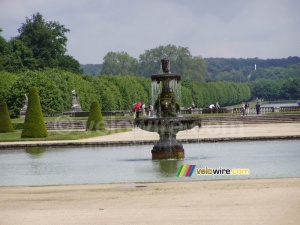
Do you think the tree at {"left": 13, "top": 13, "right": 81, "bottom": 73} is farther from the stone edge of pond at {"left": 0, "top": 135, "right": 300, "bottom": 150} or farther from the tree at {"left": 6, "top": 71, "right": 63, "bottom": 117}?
the stone edge of pond at {"left": 0, "top": 135, "right": 300, "bottom": 150}

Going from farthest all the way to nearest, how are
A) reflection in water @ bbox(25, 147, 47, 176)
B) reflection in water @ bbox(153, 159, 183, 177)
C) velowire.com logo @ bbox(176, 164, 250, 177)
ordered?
reflection in water @ bbox(25, 147, 47, 176) < reflection in water @ bbox(153, 159, 183, 177) < velowire.com logo @ bbox(176, 164, 250, 177)

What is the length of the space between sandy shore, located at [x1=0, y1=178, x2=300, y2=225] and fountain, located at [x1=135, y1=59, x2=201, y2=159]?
7490 mm

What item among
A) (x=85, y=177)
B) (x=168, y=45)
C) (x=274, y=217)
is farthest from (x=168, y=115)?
(x=168, y=45)

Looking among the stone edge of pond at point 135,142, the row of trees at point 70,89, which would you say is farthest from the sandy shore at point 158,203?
the row of trees at point 70,89

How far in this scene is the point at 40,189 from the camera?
17.8 metres

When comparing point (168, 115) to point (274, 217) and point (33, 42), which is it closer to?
point (274, 217)

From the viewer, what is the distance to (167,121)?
2569cm

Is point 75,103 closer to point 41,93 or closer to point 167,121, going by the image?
point 41,93

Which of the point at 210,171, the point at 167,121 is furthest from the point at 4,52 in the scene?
the point at 210,171

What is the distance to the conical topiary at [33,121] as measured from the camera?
40.0 m

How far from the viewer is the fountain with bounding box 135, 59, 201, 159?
2570cm

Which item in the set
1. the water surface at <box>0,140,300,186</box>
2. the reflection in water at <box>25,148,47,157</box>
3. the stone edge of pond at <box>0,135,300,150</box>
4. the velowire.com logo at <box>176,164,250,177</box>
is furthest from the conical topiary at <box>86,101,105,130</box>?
the velowire.com logo at <box>176,164,250,177</box>

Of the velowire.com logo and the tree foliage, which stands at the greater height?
the tree foliage

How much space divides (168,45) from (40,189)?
5554 inches
